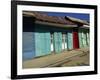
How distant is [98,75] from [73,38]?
42 centimetres

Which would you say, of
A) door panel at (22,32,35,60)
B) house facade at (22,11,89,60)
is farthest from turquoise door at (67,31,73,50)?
door panel at (22,32,35,60)

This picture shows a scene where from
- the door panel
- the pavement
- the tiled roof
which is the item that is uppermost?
the tiled roof

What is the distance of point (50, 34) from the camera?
1831mm

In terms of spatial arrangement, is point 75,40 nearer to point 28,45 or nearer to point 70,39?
point 70,39

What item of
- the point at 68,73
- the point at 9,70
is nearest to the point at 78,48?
the point at 68,73

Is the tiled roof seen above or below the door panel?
above

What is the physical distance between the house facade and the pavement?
0.10ft

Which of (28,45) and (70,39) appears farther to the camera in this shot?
(70,39)

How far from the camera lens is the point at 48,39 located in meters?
1.82

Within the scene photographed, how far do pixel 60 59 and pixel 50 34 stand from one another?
0.24 m

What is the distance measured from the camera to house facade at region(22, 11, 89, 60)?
5.81 ft

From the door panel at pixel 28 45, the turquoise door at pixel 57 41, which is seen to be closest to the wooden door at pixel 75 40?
the turquoise door at pixel 57 41

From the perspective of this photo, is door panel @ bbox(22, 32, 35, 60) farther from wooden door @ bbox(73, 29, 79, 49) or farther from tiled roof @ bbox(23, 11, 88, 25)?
wooden door @ bbox(73, 29, 79, 49)

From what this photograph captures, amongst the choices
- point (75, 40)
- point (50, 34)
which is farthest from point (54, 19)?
point (75, 40)
